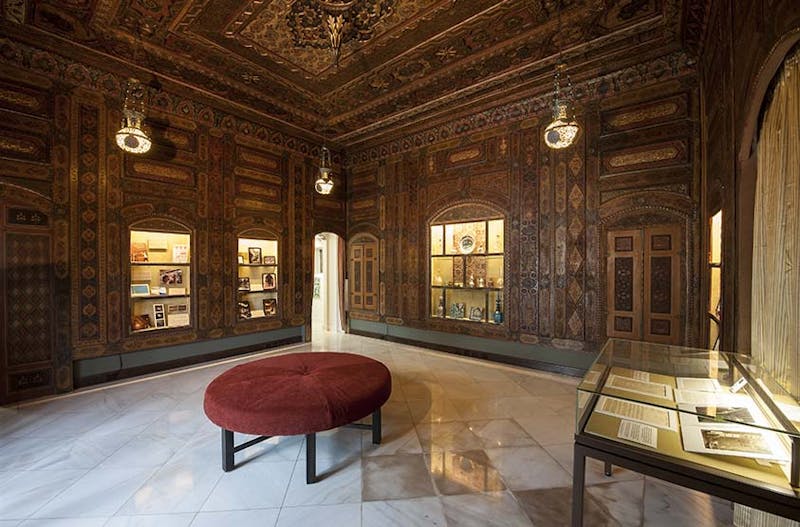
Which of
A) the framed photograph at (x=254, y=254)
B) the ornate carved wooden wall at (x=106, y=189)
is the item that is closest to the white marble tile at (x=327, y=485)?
→ the ornate carved wooden wall at (x=106, y=189)

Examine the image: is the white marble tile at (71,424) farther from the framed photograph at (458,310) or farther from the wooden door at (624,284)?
the wooden door at (624,284)

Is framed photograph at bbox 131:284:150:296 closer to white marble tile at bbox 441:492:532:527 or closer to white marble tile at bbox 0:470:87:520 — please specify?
white marble tile at bbox 0:470:87:520

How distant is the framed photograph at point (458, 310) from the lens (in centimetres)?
629

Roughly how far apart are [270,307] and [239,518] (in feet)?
15.7

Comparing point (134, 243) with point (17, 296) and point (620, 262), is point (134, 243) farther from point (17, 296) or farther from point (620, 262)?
point (620, 262)

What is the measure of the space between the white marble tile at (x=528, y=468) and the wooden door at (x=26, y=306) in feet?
17.9

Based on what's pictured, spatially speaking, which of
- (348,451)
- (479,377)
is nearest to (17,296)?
(348,451)

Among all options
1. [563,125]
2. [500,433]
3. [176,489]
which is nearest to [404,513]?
[500,433]

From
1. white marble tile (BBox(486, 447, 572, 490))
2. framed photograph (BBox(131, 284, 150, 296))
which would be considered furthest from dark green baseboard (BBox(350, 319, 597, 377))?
framed photograph (BBox(131, 284, 150, 296))

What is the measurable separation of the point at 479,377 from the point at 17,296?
602cm

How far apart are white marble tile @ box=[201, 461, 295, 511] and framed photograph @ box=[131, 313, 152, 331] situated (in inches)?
141

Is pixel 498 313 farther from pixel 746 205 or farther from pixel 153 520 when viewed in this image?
pixel 153 520

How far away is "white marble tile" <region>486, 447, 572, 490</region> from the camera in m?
2.47

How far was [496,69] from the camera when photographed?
4.70 meters
